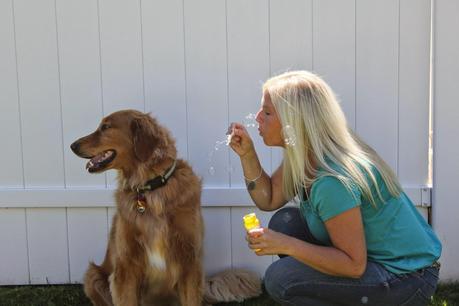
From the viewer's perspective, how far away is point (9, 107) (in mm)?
3439

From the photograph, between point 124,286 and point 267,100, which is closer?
point 267,100

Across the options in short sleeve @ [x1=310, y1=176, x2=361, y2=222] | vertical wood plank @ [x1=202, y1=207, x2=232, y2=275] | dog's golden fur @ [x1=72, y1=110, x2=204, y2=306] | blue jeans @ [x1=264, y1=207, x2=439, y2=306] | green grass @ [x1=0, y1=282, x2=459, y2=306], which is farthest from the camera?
vertical wood plank @ [x1=202, y1=207, x2=232, y2=275]

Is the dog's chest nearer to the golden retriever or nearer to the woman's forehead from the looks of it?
the golden retriever

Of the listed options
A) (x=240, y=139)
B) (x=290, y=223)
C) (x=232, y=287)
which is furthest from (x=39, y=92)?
(x=290, y=223)

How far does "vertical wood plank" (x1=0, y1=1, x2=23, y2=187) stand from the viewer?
11.1 feet

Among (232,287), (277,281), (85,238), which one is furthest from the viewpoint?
(85,238)

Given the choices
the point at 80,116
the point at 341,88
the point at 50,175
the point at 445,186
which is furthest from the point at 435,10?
the point at 50,175

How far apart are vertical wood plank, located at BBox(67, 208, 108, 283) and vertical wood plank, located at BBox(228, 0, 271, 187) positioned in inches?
43.8

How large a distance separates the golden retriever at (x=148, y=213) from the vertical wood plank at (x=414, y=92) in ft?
4.40

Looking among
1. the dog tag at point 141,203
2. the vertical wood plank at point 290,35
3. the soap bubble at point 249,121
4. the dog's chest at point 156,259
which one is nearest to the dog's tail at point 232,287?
the dog's chest at point 156,259

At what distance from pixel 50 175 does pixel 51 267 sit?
63 cm

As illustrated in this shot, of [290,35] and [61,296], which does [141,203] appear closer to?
[61,296]

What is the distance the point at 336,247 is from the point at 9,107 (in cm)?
240

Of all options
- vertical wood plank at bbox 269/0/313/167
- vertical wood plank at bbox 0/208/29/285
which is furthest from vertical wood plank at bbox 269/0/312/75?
vertical wood plank at bbox 0/208/29/285
